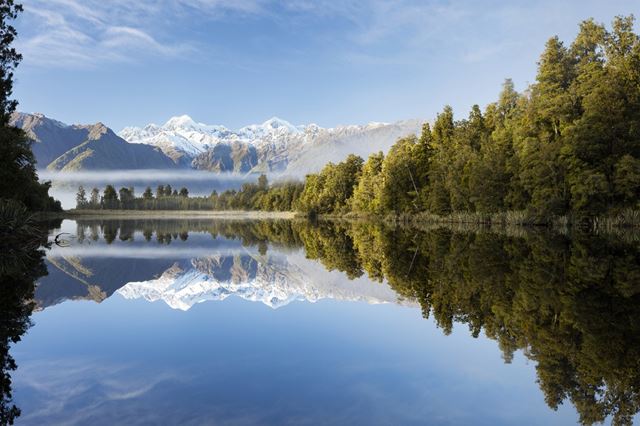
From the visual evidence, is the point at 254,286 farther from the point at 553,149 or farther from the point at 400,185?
the point at 400,185

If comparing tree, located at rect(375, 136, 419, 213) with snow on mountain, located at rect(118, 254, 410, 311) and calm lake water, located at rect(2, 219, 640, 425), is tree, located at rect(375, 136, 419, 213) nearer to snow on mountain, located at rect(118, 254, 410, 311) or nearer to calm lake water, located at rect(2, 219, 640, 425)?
snow on mountain, located at rect(118, 254, 410, 311)

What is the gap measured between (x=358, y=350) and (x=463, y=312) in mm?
3768

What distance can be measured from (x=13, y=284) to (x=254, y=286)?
23.1 ft

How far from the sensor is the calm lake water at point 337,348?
6.49 meters

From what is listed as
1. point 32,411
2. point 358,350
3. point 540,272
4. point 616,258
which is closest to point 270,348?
point 358,350

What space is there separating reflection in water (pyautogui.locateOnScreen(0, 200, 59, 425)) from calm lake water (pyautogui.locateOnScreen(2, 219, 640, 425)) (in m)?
0.12

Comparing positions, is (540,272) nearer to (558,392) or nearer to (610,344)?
(610,344)

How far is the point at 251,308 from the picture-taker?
539 inches

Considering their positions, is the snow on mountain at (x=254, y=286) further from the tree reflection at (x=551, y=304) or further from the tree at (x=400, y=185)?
the tree at (x=400, y=185)

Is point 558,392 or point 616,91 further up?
point 616,91

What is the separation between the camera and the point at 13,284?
621 inches

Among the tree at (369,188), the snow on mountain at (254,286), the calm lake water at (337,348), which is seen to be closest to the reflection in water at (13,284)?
the calm lake water at (337,348)

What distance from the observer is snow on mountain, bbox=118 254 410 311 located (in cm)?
1504

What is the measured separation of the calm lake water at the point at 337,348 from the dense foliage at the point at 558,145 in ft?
87.5
